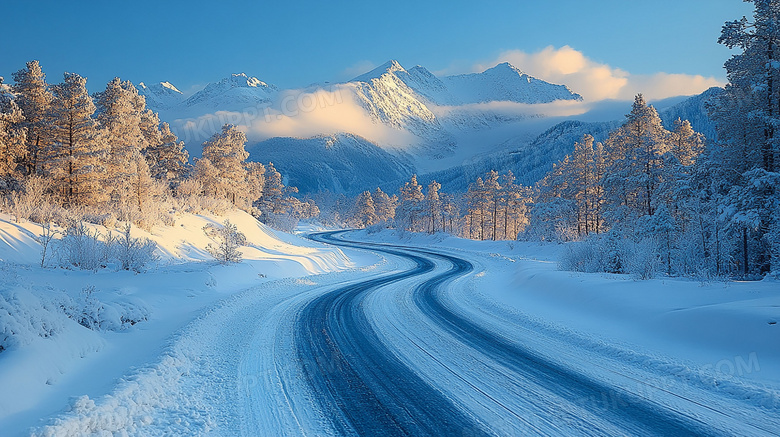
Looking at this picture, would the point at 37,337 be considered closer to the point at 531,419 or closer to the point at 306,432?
the point at 306,432

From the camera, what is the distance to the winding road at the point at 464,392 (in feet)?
12.5

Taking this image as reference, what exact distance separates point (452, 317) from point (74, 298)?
7277mm

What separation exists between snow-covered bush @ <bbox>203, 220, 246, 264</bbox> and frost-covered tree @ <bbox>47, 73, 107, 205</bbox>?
5.47m

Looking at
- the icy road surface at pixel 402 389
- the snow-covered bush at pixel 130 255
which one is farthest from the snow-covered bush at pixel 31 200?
the icy road surface at pixel 402 389

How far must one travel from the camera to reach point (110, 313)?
22.5ft

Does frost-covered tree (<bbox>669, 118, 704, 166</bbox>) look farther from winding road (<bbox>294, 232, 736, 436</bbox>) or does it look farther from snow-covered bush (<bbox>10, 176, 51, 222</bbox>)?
snow-covered bush (<bbox>10, 176, 51, 222</bbox>)

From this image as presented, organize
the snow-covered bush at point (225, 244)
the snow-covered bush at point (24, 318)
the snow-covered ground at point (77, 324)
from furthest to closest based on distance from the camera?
the snow-covered bush at point (225, 244)
the snow-covered bush at point (24, 318)
the snow-covered ground at point (77, 324)

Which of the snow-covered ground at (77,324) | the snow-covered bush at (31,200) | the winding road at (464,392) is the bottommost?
the winding road at (464,392)

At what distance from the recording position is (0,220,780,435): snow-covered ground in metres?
3.94

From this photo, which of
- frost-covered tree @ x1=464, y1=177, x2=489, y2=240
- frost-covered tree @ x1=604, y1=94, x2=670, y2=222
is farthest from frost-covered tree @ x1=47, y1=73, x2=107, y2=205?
frost-covered tree @ x1=464, y1=177, x2=489, y2=240

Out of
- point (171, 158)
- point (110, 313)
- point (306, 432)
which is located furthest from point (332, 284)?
point (171, 158)

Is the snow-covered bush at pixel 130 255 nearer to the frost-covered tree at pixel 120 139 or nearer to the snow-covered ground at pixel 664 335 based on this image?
the snow-covered ground at pixel 664 335

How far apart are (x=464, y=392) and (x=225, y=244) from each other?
1401 centimetres

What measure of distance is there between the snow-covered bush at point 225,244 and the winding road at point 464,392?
883 cm
